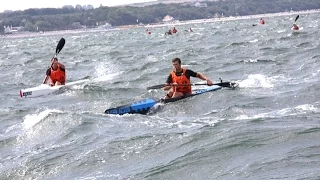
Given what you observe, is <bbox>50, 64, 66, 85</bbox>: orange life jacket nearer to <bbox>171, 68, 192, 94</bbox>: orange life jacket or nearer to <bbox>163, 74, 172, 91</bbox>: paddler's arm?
<bbox>163, 74, 172, 91</bbox>: paddler's arm

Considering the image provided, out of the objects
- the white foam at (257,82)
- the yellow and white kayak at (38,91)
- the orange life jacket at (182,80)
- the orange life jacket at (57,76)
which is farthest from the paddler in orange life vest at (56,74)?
the white foam at (257,82)

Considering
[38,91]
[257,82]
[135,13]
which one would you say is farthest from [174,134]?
[135,13]

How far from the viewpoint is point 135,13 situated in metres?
170

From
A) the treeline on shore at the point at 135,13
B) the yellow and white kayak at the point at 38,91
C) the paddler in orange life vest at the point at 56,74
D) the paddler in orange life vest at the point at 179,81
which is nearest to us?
the paddler in orange life vest at the point at 179,81

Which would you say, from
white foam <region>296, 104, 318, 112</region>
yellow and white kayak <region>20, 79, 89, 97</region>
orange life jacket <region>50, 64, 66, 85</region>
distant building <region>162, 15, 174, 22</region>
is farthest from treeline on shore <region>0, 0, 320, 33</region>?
white foam <region>296, 104, 318, 112</region>

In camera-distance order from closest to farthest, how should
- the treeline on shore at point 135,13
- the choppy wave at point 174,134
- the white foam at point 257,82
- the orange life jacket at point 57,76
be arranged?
the choppy wave at point 174,134 → the white foam at point 257,82 → the orange life jacket at point 57,76 → the treeline on shore at point 135,13

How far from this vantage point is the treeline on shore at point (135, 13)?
163m

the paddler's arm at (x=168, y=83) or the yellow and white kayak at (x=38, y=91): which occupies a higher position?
Result: the paddler's arm at (x=168, y=83)

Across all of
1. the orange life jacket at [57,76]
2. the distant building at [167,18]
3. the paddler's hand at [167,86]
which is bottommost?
the distant building at [167,18]

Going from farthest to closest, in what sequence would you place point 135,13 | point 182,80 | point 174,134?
point 135,13, point 182,80, point 174,134

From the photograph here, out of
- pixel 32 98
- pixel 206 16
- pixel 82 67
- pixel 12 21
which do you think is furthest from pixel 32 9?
pixel 32 98

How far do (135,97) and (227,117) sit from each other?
5.66 m

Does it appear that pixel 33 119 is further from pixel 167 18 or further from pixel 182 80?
pixel 167 18

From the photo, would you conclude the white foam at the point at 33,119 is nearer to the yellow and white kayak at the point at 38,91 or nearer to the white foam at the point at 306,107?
the yellow and white kayak at the point at 38,91
